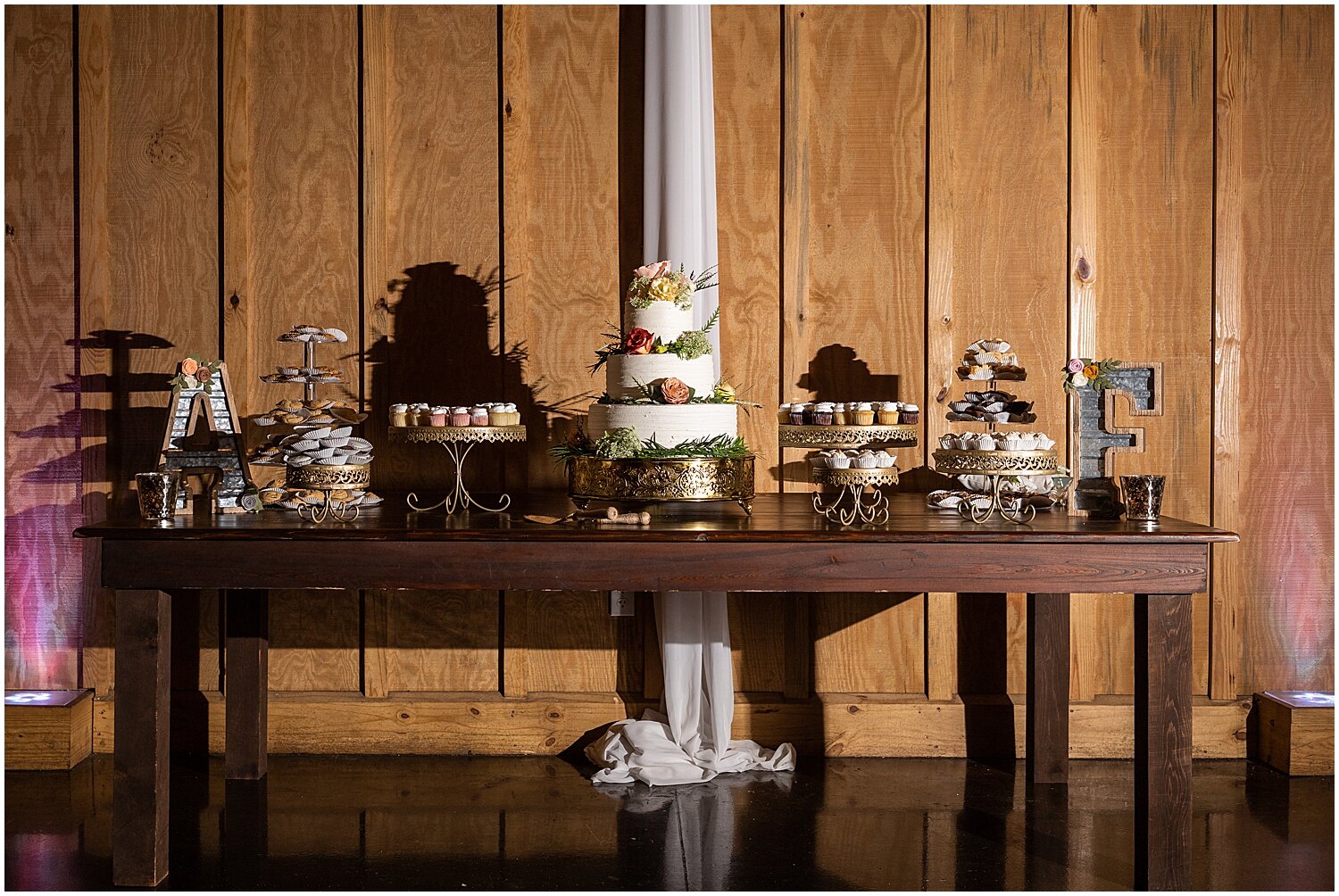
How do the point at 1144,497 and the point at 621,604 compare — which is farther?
the point at 621,604

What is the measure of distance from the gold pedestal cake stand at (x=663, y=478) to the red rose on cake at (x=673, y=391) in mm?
162

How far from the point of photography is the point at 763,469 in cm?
388

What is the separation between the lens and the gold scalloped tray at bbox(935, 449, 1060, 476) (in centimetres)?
293

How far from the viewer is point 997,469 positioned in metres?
2.95

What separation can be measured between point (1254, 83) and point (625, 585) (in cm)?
274

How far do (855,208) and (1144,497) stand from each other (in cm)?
142

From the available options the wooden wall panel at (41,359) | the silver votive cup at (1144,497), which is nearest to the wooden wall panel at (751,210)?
the silver votive cup at (1144,497)

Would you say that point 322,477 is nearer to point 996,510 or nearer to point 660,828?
point 660,828

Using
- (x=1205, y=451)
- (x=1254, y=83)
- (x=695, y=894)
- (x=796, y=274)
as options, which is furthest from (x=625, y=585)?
(x=1254, y=83)

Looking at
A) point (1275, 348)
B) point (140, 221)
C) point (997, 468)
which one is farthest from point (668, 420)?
point (1275, 348)

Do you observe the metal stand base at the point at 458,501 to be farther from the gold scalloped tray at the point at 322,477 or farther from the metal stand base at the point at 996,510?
the metal stand base at the point at 996,510

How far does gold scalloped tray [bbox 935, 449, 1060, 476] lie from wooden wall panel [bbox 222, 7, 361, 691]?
2013mm

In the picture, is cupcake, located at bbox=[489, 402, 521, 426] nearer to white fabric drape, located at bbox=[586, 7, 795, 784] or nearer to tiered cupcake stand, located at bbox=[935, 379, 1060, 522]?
white fabric drape, located at bbox=[586, 7, 795, 784]

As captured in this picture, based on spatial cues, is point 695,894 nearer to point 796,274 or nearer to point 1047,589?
point 1047,589
